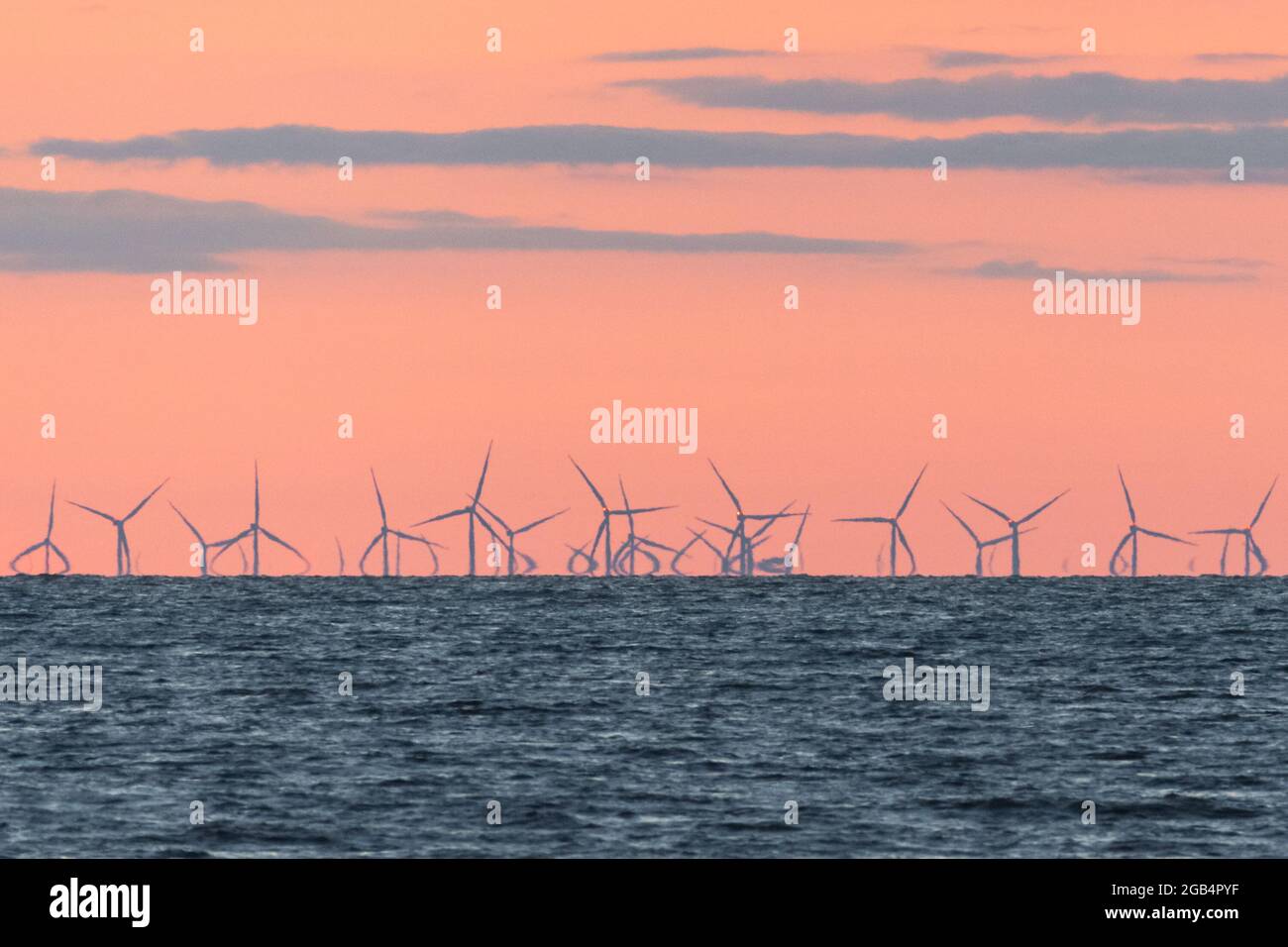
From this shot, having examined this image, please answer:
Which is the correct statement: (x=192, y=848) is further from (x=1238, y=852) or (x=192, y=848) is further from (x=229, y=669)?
(x=229, y=669)

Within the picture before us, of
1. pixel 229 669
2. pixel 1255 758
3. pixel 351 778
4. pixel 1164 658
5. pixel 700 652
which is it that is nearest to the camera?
pixel 351 778

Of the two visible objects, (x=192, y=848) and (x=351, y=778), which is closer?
(x=192, y=848)

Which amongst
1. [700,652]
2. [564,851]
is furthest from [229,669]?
[564,851]

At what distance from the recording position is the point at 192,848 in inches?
2056
